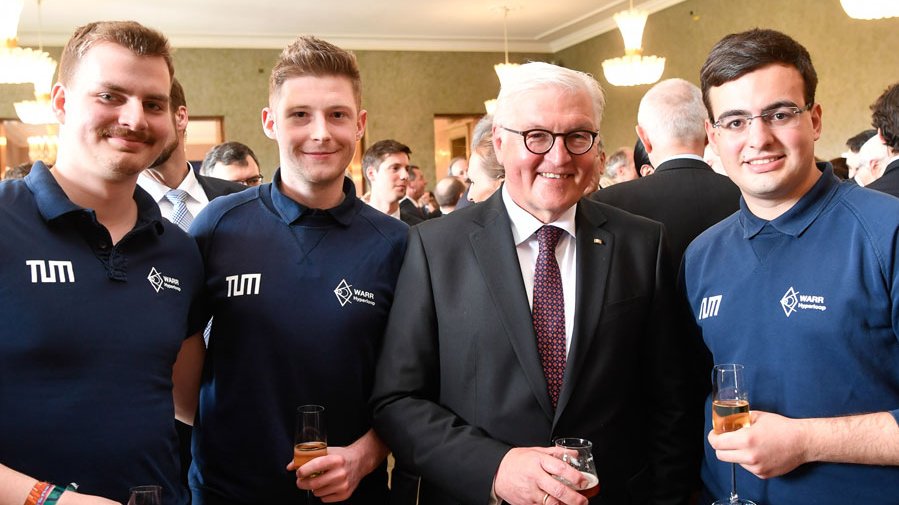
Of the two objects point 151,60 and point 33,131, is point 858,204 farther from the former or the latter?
point 33,131

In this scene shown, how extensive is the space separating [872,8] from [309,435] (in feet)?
21.9

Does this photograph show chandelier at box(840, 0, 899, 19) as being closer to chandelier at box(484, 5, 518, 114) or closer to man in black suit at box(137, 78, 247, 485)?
chandelier at box(484, 5, 518, 114)

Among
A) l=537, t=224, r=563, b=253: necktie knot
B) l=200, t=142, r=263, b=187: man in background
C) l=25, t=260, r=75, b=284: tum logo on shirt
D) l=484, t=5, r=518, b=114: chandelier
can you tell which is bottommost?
l=25, t=260, r=75, b=284: tum logo on shirt

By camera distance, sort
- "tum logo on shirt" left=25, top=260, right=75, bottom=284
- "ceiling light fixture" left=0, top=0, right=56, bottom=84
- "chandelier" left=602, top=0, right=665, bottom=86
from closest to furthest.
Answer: "tum logo on shirt" left=25, top=260, right=75, bottom=284 < "ceiling light fixture" left=0, top=0, right=56, bottom=84 < "chandelier" left=602, top=0, right=665, bottom=86

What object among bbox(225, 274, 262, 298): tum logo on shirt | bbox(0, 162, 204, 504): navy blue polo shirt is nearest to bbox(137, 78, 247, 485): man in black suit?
bbox(225, 274, 262, 298): tum logo on shirt

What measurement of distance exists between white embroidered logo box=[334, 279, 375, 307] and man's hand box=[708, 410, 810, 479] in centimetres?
98

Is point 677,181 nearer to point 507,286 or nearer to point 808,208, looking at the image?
point 808,208

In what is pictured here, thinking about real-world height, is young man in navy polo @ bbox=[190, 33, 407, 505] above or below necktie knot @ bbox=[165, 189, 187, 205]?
below

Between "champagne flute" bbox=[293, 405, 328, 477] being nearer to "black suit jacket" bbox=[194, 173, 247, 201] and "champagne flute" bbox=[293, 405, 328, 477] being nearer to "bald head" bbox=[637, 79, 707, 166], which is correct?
"black suit jacket" bbox=[194, 173, 247, 201]

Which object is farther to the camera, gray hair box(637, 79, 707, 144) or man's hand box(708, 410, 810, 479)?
gray hair box(637, 79, 707, 144)

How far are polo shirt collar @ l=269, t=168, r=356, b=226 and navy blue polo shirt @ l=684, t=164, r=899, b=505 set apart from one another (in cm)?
104

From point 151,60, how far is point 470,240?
0.93 metres

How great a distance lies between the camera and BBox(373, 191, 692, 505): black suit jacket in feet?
6.40

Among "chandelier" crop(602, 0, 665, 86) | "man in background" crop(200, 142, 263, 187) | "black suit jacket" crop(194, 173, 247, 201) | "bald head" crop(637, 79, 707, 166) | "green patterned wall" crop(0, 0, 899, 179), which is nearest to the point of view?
"bald head" crop(637, 79, 707, 166)
